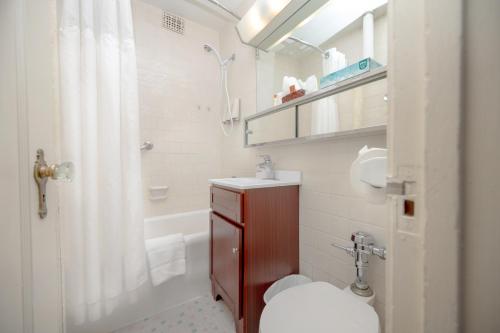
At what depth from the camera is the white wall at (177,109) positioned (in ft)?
5.57

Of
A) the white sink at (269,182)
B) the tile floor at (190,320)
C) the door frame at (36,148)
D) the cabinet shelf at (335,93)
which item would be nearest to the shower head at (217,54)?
the cabinet shelf at (335,93)

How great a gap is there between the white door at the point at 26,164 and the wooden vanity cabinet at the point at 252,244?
2.23 ft

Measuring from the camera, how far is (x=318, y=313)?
2.27 ft

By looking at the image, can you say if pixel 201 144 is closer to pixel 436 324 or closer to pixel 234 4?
pixel 234 4

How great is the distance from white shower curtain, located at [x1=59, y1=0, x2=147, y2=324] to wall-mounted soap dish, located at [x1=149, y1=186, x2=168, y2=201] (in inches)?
22.0

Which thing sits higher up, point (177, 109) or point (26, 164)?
point (177, 109)

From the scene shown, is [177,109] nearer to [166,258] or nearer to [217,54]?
[217,54]

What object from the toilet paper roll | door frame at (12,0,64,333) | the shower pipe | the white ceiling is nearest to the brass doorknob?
door frame at (12,0,64,333)

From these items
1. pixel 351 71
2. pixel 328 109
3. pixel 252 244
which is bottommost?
pixel 252 244

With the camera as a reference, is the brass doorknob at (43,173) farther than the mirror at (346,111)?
No

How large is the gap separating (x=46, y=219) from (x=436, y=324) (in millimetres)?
762

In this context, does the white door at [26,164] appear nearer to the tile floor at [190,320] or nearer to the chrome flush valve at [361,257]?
the tile floor at [190,320]

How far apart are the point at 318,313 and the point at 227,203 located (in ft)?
2.10

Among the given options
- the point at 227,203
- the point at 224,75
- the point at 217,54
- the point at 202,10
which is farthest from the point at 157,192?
the point at 202,10
